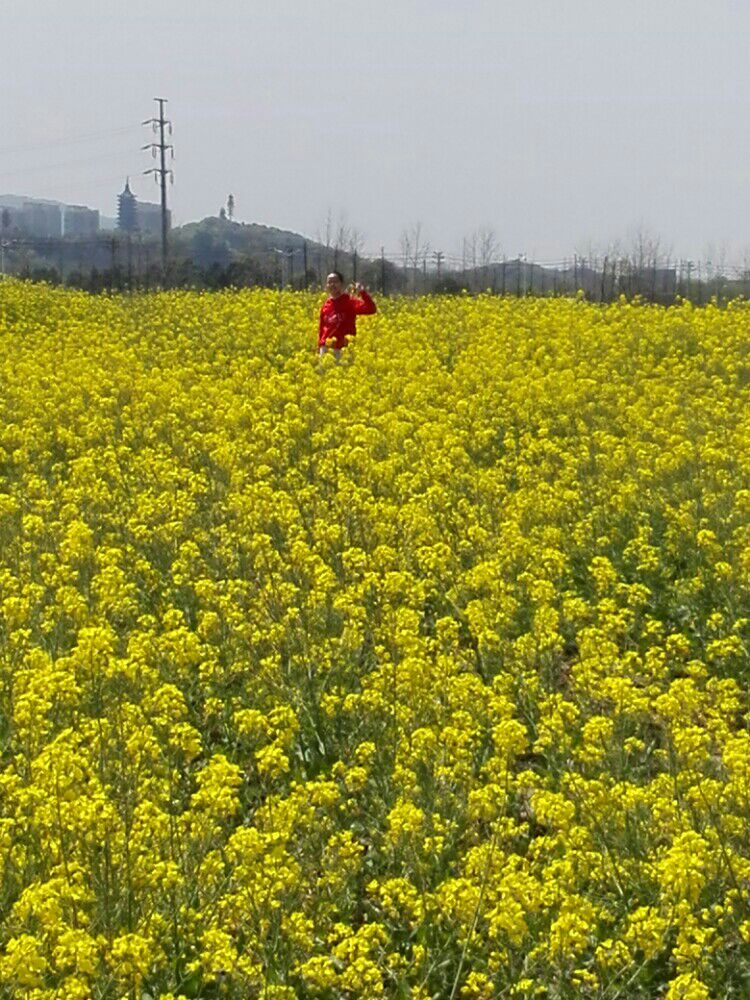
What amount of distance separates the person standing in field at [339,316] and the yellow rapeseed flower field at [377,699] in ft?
8.52

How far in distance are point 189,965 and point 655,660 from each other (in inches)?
96.1

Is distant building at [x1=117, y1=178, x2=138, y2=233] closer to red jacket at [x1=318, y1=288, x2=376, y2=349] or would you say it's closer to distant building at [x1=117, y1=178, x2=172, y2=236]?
distant building at [x1=117, y1=178, x2=172, y2=236]

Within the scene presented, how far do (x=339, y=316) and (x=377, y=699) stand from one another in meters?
9.00

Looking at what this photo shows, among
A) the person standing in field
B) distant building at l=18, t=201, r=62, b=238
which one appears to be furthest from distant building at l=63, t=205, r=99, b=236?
the person standing in field

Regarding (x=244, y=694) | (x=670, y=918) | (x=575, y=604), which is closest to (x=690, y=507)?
(x=575, y=604)

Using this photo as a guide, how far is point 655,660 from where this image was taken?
5.27 meters

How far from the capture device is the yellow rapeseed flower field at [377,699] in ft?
12.4

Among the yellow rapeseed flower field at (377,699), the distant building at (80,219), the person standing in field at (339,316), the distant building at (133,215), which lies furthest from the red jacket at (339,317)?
the distant building at (80,219)

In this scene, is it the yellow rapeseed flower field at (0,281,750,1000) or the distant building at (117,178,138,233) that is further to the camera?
the distant building at (117,178,138,233)

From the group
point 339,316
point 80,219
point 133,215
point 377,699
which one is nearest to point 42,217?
point 80,219

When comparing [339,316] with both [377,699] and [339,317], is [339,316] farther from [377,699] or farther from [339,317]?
[377,699]

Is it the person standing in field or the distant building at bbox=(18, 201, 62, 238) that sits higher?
the distant building at bbox=(18, 201, 62, 238)

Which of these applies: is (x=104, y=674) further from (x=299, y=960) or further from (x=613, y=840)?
(x=613, y=840)

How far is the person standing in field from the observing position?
44.3 feet
